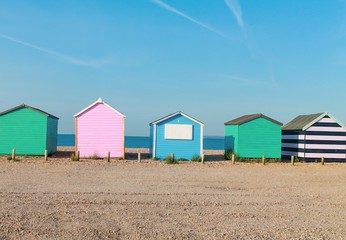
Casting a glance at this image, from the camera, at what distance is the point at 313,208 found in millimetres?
12188

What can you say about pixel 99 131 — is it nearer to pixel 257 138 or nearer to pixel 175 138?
pixel 175 138

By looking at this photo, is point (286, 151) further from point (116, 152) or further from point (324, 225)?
point (324, 225)

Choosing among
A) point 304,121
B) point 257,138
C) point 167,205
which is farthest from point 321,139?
point 167,205

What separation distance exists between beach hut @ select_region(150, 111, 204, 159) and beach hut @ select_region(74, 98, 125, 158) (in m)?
2.21

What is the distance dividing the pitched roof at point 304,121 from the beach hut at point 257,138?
183cm

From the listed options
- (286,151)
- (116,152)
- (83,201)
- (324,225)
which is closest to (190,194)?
(83,201)

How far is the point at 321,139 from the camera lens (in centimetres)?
2967

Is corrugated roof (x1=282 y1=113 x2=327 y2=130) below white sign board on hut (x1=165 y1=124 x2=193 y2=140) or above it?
above

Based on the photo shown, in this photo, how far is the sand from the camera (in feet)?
29.2

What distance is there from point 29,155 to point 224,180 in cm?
1474

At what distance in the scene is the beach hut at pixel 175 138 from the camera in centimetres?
2845

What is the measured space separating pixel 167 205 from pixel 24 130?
1869cm

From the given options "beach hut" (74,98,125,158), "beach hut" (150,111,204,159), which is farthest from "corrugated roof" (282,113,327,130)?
"beach hut" (74,98,125,158)

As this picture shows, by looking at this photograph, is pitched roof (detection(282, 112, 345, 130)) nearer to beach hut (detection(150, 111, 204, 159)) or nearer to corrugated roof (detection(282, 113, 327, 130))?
corrugated roof (detection(282, 113, 327, 130))
